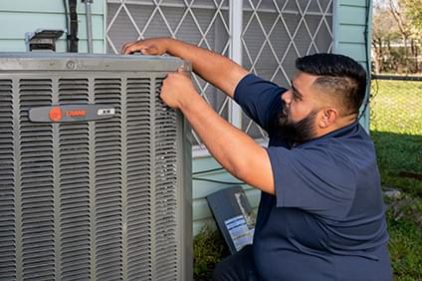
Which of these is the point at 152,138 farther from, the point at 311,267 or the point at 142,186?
the point at 311,267

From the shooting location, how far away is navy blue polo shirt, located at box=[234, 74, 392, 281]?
7.66 feet

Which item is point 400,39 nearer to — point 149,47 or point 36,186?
point 149,47

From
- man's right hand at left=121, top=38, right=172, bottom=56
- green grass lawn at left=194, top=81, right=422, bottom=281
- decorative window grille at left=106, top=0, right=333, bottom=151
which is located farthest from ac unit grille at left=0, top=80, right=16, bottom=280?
green grass lawn at left=194, top=81, right=422, bottom=281

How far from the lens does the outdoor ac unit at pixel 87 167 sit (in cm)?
190

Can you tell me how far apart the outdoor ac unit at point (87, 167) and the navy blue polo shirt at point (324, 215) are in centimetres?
42

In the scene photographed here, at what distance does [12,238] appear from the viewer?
76.1 inches

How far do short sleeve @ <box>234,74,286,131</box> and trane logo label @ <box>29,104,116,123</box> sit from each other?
106 centimetres

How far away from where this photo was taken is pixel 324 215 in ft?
7.97

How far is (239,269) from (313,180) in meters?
0.78

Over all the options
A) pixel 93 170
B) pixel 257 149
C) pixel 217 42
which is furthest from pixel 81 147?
pixel 217 42

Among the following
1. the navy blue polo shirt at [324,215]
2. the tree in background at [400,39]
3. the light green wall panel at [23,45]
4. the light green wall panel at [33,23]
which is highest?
the light green wall panel at [33,23]

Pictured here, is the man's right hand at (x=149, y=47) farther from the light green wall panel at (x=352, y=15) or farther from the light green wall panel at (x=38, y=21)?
the light green wall panel at (x=352, y=15)

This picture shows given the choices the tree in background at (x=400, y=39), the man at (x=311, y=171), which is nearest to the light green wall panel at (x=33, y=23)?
the man at (x=311, y=171)

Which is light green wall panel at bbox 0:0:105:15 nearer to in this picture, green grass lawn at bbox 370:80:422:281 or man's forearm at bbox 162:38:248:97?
man's forearm at bbox 162:38:248:97
